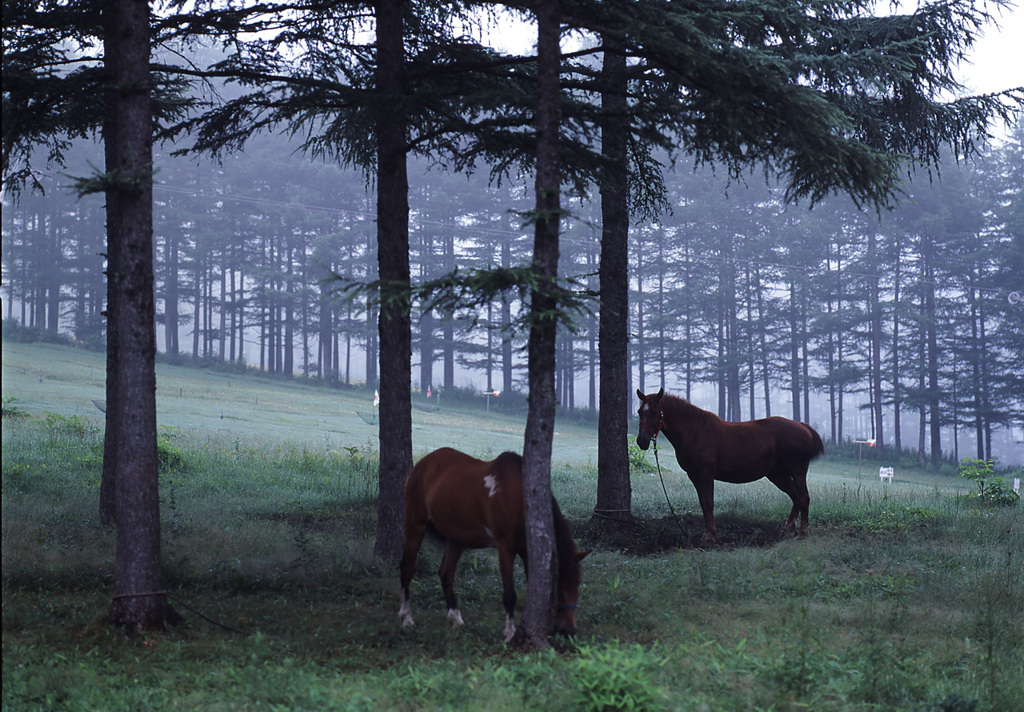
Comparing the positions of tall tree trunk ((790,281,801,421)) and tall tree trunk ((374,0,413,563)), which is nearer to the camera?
tall tree trunk ((374,0,413,563))

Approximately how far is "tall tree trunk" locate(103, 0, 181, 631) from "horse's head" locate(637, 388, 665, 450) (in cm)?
805

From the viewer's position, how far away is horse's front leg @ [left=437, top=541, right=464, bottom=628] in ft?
27.8

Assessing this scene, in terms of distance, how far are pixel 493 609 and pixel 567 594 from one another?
1.78m

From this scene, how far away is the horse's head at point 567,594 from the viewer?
303 inches

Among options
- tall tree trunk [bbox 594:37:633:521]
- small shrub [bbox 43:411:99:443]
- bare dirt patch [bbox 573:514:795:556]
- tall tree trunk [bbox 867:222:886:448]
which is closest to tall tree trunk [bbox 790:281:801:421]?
tall tree trunk [bbox 867:222:886:448]

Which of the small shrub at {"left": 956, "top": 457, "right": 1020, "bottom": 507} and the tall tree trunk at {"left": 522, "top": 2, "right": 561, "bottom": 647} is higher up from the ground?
the tall tree trunk at {"left": 522, "top": 2, "right": 561, "bottom": 647}

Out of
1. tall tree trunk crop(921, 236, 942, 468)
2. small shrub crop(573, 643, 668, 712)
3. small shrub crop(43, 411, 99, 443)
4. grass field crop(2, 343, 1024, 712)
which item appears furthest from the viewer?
tall tree trunk crop(921, 236, 942, 468)

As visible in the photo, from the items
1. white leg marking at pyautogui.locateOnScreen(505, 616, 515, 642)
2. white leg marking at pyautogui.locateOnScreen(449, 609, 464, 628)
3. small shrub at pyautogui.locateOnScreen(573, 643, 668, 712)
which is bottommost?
white leg marking at pyautogui.locateOnScreen(449, 609, 464, 628)

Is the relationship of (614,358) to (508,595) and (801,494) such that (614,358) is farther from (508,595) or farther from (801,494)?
(508,595)

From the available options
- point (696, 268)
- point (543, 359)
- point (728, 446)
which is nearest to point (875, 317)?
point (696, 268)

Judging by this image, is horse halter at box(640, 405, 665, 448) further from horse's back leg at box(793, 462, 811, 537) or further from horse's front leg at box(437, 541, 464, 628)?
horse's front leg at box(437, 541, 464, 628)

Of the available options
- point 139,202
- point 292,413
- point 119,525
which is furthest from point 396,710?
point 292,413

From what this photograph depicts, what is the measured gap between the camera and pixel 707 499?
529 inches

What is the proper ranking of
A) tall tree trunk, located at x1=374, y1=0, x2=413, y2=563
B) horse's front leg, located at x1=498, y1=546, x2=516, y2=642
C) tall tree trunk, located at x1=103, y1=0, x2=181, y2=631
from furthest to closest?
tall tree trunk, located at x1=374, y1=0, x2=413, y2=563 → tall tree trunk, located at x1=103, y1=0, x2=181, y2=631 → horse's front leg, located at x1=498, y1=546, x2=516, y2=642
